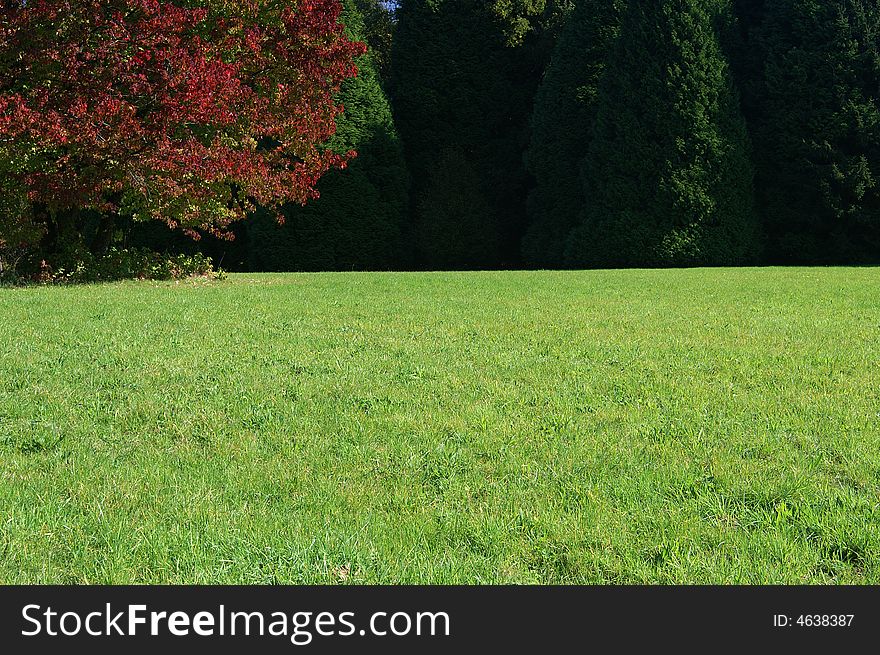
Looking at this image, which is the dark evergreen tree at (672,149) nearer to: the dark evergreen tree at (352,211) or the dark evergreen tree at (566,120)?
the dark evergreen tree at (566,120)

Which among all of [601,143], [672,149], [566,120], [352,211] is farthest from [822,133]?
[352,211]

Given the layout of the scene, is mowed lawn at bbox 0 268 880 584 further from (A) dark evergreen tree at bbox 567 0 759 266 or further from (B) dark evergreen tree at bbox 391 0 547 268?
(B) dark evergreen tree at bbox 391 0 547 268

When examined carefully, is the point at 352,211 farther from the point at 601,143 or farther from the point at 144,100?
the point at 144,100

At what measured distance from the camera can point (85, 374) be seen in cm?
573

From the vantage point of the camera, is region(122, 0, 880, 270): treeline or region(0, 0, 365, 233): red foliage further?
region(122, 0, 880, 270): treeline

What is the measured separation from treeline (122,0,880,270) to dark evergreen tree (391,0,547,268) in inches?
2.7

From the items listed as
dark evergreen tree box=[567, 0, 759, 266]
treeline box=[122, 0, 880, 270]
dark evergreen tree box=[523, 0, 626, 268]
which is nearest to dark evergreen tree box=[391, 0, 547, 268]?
treeline box=[122, 0, 880, 270]

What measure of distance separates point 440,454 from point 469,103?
24.5 metres

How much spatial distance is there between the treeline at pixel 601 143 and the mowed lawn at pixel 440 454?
14.7m

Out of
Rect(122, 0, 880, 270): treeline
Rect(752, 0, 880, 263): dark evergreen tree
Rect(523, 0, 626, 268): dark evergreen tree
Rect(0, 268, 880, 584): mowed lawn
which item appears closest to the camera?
Rect(0, 268, 880, 584): mowed lawn

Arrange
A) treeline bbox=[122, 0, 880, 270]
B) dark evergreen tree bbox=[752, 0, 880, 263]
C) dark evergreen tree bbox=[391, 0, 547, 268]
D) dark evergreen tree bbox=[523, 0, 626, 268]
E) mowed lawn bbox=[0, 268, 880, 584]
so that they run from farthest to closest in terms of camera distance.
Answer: dark evergreen tree bbox=[391, 0, 547, 268] < dark evergreen tree bbox=[523, 0, 626, 268] < dark evergreen tree bbox=[752, 0, 880, 263] < treeline bbox=[122, 0, 880, 270] < mowed lawn bbox=[0, 268, 880, 584]

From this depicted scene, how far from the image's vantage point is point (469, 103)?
2688 centimetres

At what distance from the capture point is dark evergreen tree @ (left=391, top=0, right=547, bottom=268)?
2647cm

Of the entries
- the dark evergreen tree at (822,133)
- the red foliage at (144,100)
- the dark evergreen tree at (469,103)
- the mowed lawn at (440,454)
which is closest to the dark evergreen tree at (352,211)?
the dark evergreen tree at (469,103)
